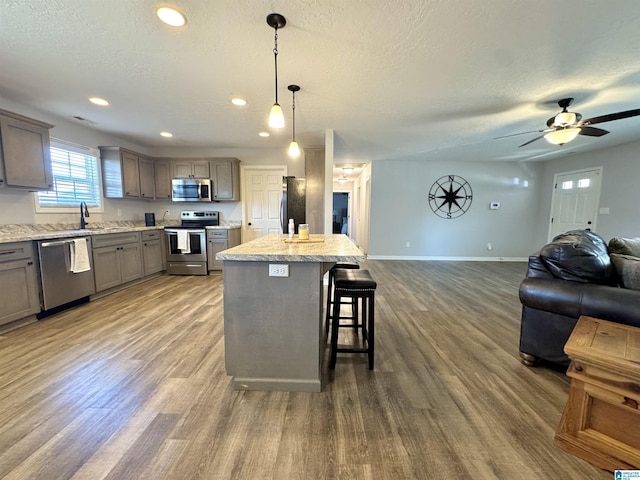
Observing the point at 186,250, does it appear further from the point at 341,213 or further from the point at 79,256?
the point at 341,213

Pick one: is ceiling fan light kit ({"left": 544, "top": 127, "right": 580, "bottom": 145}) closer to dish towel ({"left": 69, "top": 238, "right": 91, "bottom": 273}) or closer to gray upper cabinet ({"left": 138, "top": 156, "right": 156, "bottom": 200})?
dish towel ({"left": 69, "top": 238, "right": 91, "bottom": 273})

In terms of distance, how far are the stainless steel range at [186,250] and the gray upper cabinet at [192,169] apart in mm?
999

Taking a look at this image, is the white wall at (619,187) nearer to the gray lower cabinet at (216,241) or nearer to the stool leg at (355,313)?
the stool leg at (355,313)

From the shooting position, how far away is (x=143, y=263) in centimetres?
430

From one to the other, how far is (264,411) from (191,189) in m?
4.40

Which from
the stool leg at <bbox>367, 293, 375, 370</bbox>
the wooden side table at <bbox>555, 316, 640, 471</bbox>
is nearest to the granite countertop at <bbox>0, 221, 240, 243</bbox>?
the stool leg at <bbox>367, 293, 375, 370</bbox>

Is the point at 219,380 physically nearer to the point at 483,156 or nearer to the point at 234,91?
the point at 234,91

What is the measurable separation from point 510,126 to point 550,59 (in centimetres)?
192

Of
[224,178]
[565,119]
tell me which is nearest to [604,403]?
[565,119]

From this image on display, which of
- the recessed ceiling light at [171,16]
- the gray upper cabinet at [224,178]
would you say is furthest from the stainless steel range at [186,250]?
the recessed ceiling light at [171,16]

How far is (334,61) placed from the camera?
7.25ft

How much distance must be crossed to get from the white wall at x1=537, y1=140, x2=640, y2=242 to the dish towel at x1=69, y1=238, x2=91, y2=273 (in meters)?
8.30

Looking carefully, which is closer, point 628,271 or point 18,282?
point 628,271

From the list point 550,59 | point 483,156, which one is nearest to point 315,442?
point 550,59
